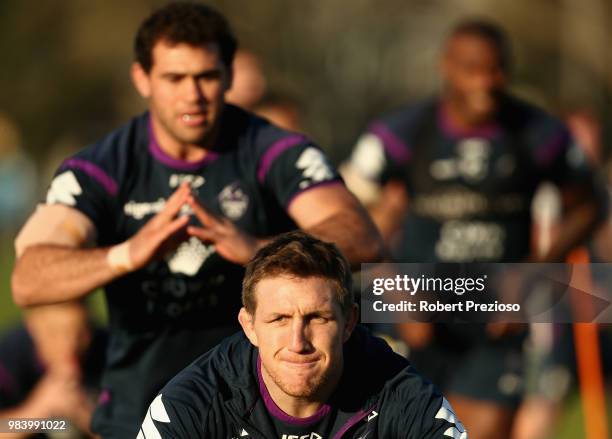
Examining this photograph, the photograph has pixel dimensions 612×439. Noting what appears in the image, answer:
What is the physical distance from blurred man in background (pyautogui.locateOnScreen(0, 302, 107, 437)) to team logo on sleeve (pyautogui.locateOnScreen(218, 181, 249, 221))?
170cm

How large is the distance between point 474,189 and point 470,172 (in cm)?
13

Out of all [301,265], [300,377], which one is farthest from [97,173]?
[300,377]

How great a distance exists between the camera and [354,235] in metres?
6.62

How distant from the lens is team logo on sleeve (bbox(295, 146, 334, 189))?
22.4ft

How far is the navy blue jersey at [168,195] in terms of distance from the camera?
696 cm

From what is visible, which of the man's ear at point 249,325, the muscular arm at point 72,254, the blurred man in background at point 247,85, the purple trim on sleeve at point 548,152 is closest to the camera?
the man's ear at point 249,325

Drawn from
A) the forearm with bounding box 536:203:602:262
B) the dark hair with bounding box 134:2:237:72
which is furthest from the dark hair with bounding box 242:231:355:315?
the forearm with bounding box 536:203:602:262

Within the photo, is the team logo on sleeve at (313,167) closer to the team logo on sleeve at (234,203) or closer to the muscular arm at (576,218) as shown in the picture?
the team logo on sleeve at (234,203)

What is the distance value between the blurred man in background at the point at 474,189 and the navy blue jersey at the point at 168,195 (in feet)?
10.0

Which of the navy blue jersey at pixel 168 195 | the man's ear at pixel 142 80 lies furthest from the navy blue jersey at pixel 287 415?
the man's ear at pixel 142 80

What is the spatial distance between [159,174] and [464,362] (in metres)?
3.69

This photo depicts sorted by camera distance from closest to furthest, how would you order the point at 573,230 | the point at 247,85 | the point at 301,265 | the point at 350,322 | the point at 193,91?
the point at 301,265
the point at 350,322
the point at 193,91
the point at 573,230
the point at 247,85

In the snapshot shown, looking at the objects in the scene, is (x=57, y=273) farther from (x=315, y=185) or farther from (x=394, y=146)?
(x=394, y=146)

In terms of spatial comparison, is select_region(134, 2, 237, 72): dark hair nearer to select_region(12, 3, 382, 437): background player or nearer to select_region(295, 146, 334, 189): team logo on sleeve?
select_region(12, 3, 382, 437): background player
